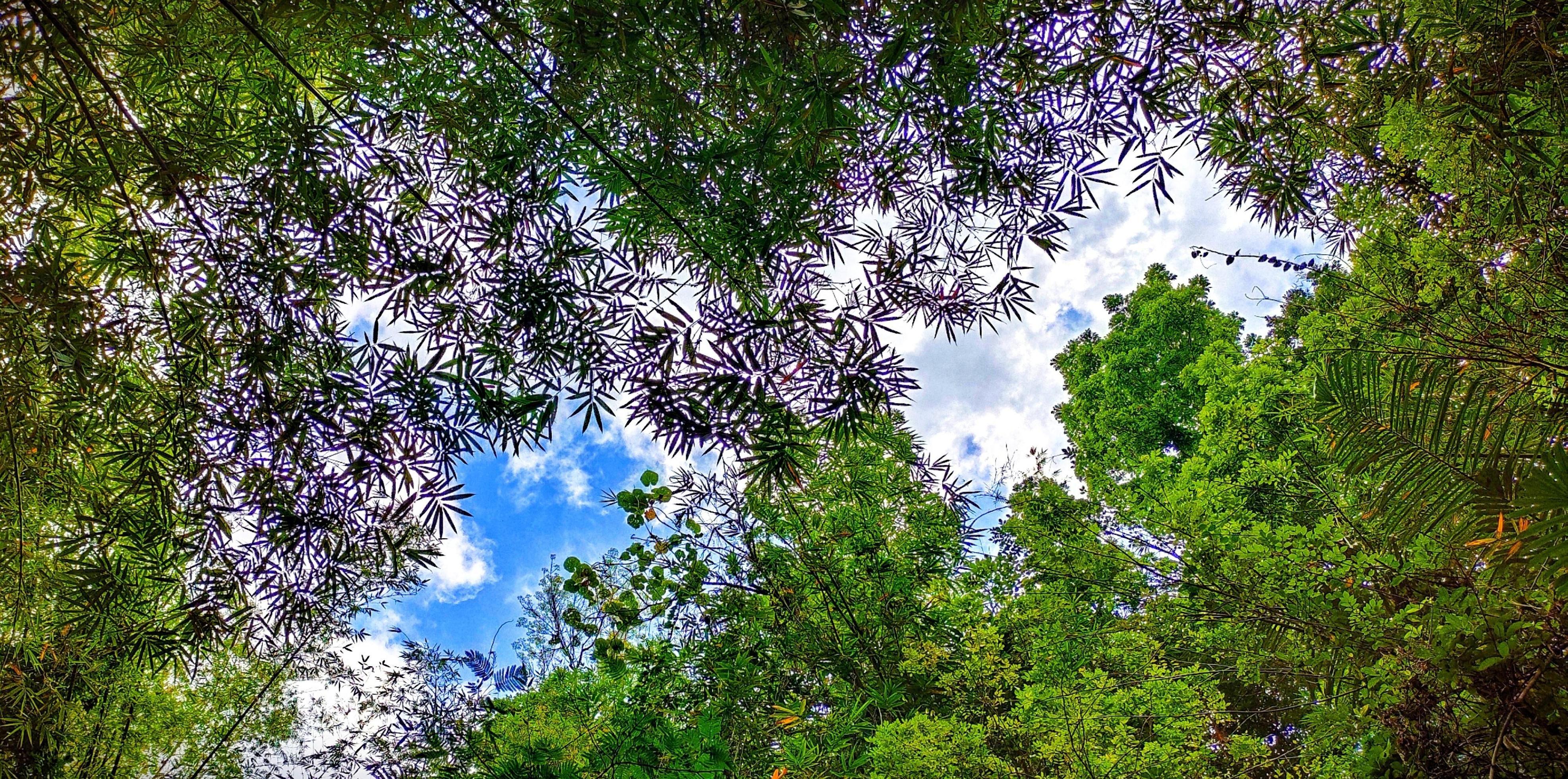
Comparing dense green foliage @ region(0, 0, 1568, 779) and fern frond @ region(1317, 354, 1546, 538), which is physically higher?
dense green foliage @ region(0, 0, 1568, 779)

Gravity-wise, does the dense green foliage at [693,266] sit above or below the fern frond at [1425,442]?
above

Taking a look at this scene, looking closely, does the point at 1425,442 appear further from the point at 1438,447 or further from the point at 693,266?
the point at 693,266

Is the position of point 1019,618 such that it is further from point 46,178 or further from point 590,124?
point 46,178

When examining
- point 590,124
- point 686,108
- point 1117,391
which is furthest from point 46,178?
point 1117,391

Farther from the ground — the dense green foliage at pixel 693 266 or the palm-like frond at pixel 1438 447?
the dense green foliage at pixel 693 266

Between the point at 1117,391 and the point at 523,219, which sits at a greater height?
the point at 1117,391

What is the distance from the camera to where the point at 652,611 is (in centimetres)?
411

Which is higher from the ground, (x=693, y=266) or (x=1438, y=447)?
(x=693, y=266)

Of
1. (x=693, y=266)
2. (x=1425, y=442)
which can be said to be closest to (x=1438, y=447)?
(x=1425, y=442)

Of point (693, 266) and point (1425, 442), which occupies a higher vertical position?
point (693, 266)

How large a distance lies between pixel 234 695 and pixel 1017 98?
6792 millimetres

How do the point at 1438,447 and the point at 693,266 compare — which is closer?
the point at 1438,447

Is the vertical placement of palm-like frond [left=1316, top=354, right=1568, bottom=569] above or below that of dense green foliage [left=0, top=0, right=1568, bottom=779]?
below

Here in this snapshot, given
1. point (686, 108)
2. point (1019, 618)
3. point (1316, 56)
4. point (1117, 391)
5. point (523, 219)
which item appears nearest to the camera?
point (1316, 56)
